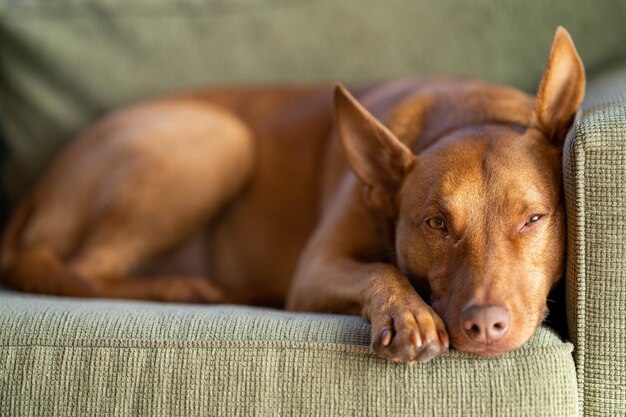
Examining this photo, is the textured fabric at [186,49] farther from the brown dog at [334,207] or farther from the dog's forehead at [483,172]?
the dog's forehead at [483,172]

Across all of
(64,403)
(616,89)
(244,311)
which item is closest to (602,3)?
(616,89)

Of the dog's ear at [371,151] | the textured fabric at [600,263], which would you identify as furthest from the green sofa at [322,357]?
the dog's ear at [371,151]

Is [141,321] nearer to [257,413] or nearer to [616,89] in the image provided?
[257,413]

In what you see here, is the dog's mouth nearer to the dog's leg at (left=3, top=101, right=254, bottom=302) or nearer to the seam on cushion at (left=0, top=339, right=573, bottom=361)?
the seam on cushion at (left=0, top=339, right=573, bottom=361)

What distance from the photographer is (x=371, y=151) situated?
2.50 m

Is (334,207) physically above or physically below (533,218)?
below

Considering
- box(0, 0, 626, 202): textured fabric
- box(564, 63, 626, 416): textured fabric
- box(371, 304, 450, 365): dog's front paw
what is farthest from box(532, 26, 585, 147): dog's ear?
box(0, 0, 626, 202): textured fabric

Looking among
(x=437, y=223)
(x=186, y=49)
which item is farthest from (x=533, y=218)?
(x=186, y=49)

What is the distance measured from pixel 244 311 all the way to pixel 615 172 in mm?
1085

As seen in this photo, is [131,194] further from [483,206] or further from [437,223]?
[483,206]

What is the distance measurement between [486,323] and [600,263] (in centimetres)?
35

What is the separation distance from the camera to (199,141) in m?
3.26

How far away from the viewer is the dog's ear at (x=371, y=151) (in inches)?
94.6

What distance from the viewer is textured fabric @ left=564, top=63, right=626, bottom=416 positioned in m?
1.90
